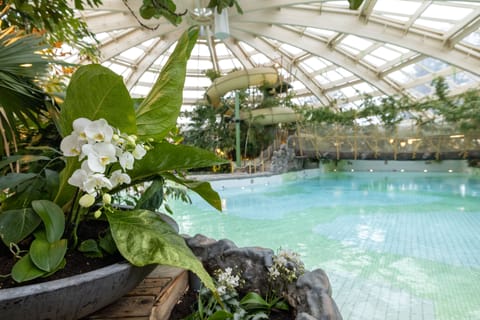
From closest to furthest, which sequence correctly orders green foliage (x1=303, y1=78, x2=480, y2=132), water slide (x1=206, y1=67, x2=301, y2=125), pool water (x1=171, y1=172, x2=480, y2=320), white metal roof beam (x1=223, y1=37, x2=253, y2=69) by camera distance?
pool water (x1=171, y1=172, x2=480, y2=320), green foliage (x1=303, y1=78, x2=480, y2=132), water slide (x1=206, y1=67, x2=301, y2=125), white metal roof beam (x1=223, y1=37, x2=253, y2=69)

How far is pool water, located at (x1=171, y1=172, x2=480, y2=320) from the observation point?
84.4 inches

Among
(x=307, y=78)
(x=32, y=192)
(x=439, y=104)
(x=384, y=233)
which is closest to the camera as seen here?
(x=32, y=192)

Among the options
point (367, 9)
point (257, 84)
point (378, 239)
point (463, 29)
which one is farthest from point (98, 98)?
point (463, 29)

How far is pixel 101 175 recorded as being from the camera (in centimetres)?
58

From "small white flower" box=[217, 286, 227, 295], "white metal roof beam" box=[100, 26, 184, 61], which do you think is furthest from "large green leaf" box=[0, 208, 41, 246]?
"white metal roof beam" box=[100, 26, 184, 61]

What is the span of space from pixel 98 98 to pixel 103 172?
156mm

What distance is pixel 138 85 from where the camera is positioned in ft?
63.4

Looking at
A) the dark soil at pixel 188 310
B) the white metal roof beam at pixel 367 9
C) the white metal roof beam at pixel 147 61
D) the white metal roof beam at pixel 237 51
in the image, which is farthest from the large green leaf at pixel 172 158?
the white metal roof beam at pixel 237 51

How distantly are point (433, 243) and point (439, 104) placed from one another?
10.5 metres

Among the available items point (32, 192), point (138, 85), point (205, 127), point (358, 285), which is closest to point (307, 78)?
point (205, 127)

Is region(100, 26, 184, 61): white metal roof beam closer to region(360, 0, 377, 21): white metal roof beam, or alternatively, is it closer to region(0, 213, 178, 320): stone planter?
region(360, 0, 377, 21): white metal roof beam

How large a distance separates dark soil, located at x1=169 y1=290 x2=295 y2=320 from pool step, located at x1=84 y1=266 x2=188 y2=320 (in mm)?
105

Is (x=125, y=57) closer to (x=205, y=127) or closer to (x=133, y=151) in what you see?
(x=205, y=127)

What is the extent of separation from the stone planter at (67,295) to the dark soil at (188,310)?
55 cm
